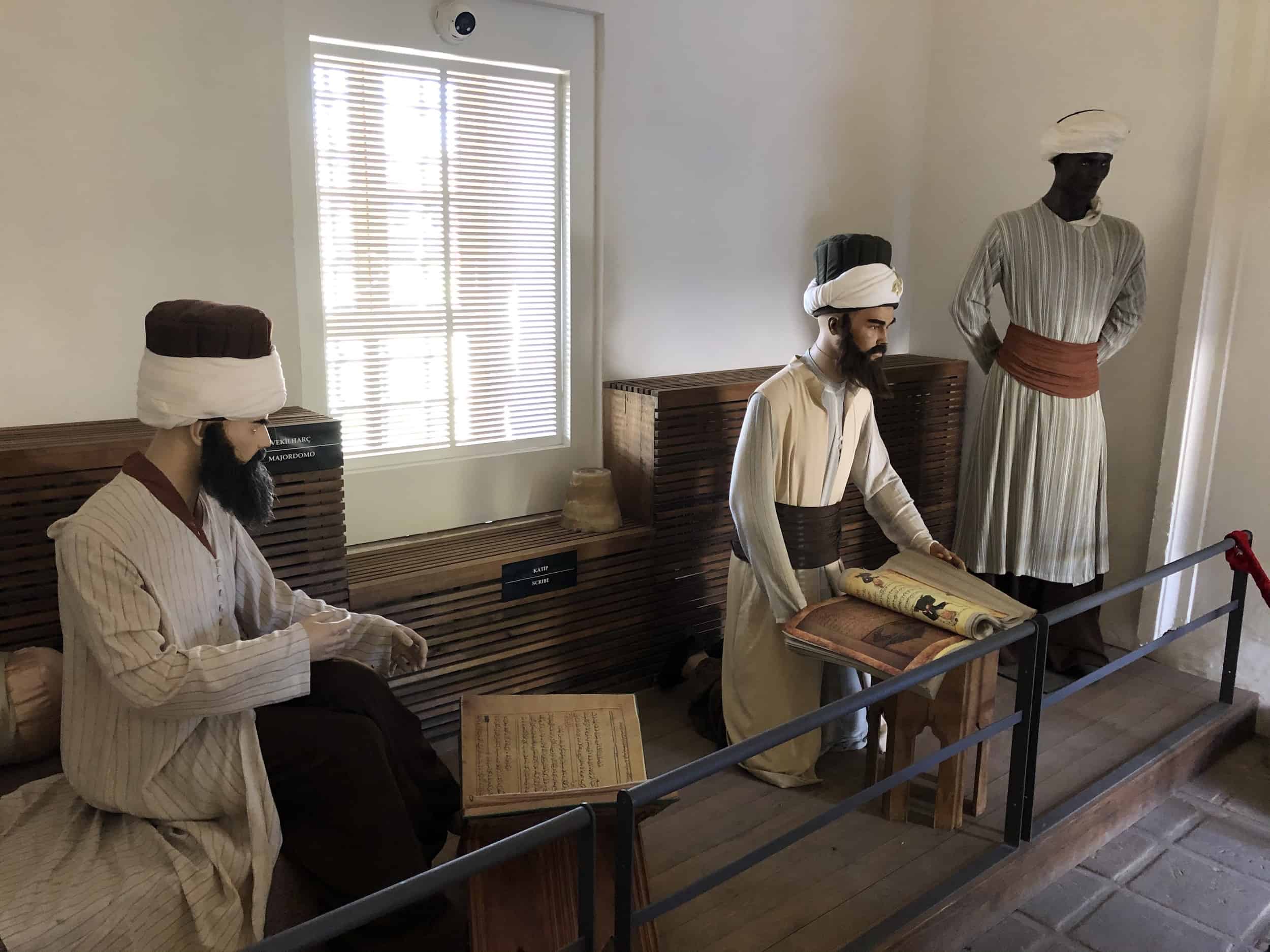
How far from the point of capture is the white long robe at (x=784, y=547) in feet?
8.98

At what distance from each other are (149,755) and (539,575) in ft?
4.72

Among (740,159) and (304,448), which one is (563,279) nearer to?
(740,159)

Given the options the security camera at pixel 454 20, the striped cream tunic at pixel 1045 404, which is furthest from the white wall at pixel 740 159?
the striped cream tunic at pixel 1045 404

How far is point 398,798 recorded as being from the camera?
1.94m

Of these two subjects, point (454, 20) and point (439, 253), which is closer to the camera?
point (454, 20)

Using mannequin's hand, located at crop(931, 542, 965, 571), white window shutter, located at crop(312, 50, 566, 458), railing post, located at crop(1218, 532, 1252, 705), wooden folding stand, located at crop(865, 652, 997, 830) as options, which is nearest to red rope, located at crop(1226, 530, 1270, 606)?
railing post, located at crop(1218, 532, 1252, 705)

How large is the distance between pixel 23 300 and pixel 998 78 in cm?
355

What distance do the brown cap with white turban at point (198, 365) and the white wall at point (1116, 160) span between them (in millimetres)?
3203

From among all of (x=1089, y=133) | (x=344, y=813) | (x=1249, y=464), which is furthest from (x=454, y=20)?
(x=1249, y=464)

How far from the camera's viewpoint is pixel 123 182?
247 centimetres

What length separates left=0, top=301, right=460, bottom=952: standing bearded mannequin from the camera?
168 cm

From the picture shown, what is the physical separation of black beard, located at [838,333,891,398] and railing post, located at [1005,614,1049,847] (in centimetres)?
77

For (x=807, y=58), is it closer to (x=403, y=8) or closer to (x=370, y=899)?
(x=403, y=8)

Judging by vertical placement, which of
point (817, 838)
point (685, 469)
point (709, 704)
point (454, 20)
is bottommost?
point (817, 838)
